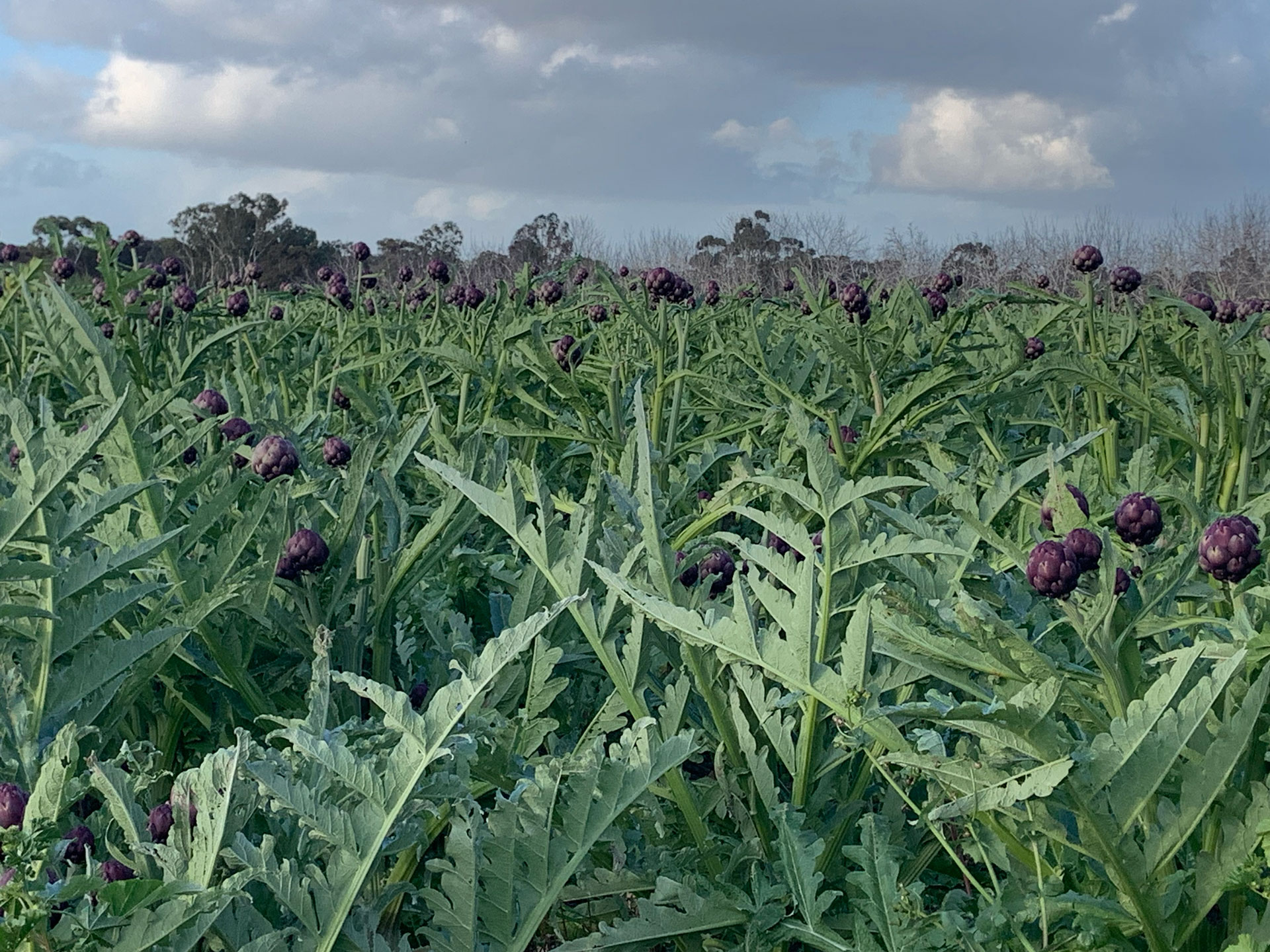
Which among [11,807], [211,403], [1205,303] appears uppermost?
[1205,303]

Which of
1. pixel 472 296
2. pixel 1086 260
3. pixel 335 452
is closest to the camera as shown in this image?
pixel 335 452

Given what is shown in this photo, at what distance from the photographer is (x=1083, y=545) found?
1.16m

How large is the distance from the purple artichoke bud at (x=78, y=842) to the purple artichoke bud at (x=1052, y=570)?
3.05ft

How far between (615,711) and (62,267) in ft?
13.3

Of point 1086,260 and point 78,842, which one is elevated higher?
point 1086,260

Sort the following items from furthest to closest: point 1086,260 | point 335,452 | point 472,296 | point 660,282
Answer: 1. point 472,296
2. point 1086,260
3. point 660,282
4. point 335,452

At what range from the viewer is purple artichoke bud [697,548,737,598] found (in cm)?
177

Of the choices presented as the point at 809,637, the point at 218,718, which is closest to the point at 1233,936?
the point at 809,637

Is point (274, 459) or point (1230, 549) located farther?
point (274, 459)

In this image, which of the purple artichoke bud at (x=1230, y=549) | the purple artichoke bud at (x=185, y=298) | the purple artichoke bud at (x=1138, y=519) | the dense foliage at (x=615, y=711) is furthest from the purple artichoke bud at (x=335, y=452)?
the purple artichoke bud at (x=185, y=298)

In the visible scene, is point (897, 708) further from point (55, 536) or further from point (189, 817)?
point (55, 536)

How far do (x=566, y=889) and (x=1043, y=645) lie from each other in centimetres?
60

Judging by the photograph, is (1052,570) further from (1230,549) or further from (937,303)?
(937,303)

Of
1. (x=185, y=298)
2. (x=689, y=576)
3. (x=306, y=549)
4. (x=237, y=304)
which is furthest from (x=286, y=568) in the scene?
(x=237, y=304)
